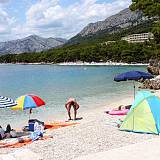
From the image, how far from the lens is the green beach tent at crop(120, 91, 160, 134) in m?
14.1

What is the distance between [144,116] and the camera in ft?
47.7

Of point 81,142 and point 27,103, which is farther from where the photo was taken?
point 27,103

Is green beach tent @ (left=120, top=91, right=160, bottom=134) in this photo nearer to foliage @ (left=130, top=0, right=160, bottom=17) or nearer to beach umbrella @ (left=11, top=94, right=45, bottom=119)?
beach umbrella @ (left=11, top=94, right=45, bottom=119)

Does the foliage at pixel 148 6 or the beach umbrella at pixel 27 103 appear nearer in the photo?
the beach umbrella at pixel 27 103

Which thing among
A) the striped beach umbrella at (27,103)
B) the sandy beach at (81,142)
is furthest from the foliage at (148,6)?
the sandy beach at (81,142)

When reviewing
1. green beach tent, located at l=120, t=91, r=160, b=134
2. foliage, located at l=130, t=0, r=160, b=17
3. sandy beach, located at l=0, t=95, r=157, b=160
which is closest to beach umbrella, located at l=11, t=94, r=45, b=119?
sandy beach, located at l=0, t=95, r=157, b=160

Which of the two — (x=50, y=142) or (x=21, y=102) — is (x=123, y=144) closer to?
(x=50, y=142)

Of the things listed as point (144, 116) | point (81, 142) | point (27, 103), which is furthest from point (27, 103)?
point (144, 116)

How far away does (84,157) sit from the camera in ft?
35.3

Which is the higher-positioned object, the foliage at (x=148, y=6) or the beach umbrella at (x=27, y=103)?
the foliage at (x=148, y=6)

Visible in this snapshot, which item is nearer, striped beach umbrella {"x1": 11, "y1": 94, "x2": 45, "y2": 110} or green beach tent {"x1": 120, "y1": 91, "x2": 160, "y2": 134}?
green beach tent {"x1": 120, "y1": 91, "x2": 160, "y2": 134}

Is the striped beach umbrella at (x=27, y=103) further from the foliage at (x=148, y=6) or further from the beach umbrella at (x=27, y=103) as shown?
the foliage at (x=148, y=6)

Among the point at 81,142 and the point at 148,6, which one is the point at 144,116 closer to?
the point at 81,142

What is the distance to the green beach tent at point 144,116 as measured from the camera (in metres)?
14.1
